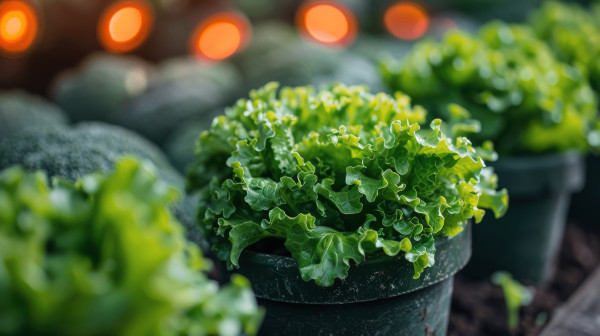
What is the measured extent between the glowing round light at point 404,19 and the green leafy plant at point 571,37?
10.4 feet

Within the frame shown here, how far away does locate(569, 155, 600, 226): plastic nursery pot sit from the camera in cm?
423

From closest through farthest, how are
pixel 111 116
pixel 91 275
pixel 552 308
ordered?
pixel 91 275
pixel 552 308
pixel 111 116

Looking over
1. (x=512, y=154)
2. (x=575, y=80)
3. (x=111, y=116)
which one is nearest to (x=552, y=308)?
(x=512, y=154)

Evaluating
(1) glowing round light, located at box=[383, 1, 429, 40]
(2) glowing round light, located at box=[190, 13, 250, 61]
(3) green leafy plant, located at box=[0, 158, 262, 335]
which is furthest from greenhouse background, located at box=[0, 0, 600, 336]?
(1) glowing round light, located at box=[383, 1, 429, 40]

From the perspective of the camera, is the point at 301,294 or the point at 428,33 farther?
the point at 428,33

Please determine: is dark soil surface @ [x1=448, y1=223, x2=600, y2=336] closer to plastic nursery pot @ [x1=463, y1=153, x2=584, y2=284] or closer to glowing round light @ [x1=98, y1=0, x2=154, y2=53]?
plastic nursery pot @ [x1=463, y1=153, x2=584, y2=284]

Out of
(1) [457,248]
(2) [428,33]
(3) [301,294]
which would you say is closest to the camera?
(3) [301,294]

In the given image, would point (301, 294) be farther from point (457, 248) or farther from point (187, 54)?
point (187, 54)

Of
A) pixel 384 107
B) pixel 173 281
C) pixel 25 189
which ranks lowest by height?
pixel 384 107

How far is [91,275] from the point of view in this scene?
1119mm

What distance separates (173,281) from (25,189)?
35cm

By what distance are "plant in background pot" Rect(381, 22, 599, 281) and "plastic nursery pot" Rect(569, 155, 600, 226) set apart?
924mm

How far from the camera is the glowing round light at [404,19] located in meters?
7.96

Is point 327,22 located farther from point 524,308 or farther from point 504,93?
point 524,308
